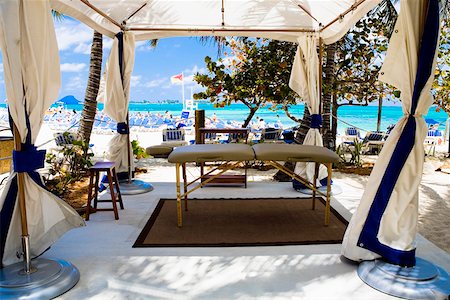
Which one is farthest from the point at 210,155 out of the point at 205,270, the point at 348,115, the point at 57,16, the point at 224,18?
the point at 348,115

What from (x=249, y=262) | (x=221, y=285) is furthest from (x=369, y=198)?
(x=221, y=285)

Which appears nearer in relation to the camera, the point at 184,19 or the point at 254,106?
the point at 184,19

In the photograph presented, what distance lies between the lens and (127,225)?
3.50 metres

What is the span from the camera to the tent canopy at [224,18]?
4.41 meters

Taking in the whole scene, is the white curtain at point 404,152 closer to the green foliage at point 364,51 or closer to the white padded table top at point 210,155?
the white padded table top at point 210,155

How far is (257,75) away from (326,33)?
2.24 meters

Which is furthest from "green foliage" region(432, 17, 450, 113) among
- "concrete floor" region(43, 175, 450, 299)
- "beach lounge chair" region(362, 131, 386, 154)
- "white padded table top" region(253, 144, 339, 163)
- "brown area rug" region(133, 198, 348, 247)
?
"concrete floor" region(43, 175, 450, 299)

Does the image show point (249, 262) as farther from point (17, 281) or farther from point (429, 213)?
point (429, 213)

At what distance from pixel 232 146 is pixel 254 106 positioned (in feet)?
14.5

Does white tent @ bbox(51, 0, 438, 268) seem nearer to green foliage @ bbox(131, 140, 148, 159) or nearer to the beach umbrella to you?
the beach umbrella

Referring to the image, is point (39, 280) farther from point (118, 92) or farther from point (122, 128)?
point (118, 92)

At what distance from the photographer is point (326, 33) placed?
478cm

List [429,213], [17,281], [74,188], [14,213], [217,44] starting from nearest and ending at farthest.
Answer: [17,281] < [14,213] < [429,213] < [74,188] < [217,44]

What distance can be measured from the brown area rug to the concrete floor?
14 cm
